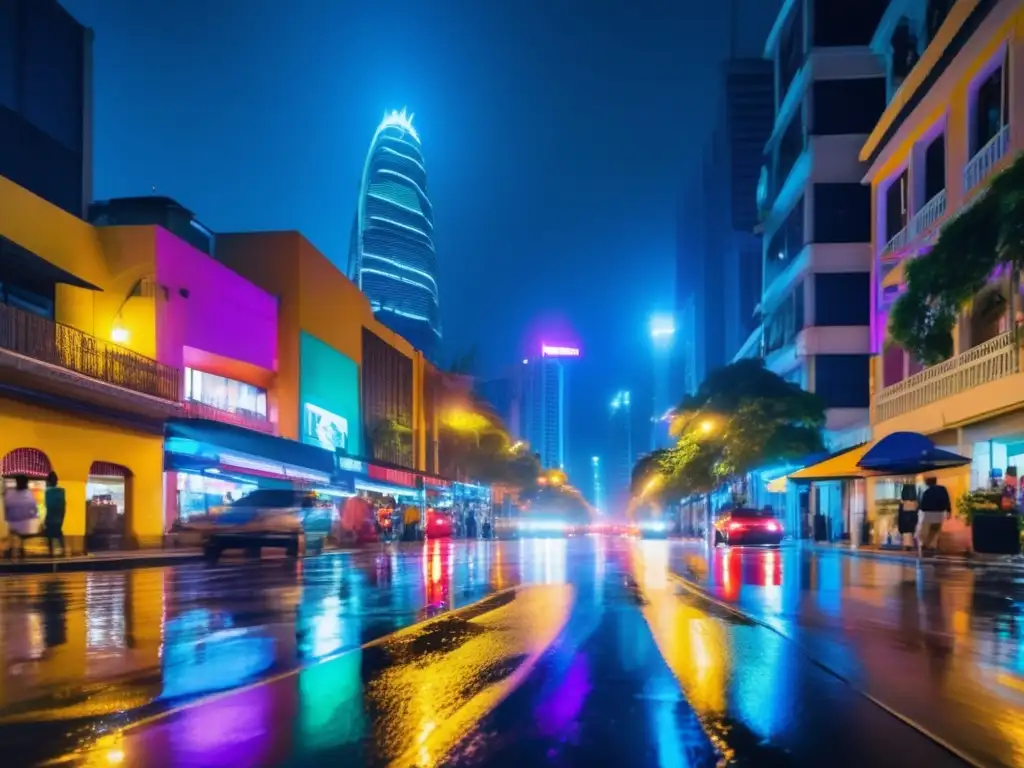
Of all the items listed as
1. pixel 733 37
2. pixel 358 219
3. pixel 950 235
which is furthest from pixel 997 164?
pixel 733 37

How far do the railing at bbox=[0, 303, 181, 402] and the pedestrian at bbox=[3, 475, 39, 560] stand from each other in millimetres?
3100

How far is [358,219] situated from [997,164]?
400 ft

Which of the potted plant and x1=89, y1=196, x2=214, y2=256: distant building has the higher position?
x1=89, y1=196, x2=214, y2=256: distant building

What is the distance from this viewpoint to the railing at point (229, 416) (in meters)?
34.0

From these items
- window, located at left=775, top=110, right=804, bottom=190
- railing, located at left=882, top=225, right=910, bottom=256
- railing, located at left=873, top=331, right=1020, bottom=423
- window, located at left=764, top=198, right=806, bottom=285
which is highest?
window, located at left=775, top=110, right=804, bottom=190

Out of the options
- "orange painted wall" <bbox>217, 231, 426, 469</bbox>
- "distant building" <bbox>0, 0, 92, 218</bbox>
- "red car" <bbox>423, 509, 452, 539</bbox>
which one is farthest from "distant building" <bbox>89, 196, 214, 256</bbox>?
"red car" <bbox>423, 509, 452, 539</bbox>

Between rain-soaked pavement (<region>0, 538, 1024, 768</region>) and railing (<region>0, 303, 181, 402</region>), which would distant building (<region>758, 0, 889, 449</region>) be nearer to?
railing (<region>0, 303, 181, 402</region>)

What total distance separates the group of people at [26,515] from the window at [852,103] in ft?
126

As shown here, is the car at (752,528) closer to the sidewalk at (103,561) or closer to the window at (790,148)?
the sidewalk at (103,561)

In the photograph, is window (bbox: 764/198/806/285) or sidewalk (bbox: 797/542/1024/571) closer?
sidewalk (bbox: 797/542/1024/571)

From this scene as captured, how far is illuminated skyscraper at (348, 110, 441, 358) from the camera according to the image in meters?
134

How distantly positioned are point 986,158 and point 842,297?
21.7 m

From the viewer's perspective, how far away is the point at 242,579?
18078 mm

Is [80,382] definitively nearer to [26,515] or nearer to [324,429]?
[26,515]
